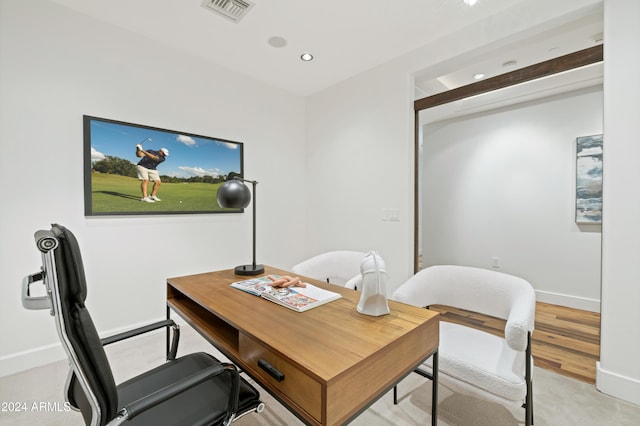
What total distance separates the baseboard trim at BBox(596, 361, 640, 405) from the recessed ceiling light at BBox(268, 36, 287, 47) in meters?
3.60

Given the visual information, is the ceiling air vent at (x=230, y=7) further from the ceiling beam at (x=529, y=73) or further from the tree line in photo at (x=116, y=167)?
the ceiling beam at (x=529, y=73)

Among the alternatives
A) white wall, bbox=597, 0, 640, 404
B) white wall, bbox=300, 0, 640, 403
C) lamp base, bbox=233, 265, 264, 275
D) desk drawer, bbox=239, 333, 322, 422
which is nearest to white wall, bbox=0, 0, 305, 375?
white wall, bbox=300, 0, 640, 403

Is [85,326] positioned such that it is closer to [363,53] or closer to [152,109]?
[152,109]

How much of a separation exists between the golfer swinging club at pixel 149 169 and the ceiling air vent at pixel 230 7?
1.34 metres

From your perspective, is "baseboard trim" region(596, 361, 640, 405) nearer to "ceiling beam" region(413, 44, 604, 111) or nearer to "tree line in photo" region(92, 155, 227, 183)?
"ceiling beam" region(413, 44, 604, 111)

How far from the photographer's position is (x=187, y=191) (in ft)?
9.78

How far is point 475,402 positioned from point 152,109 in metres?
3.55

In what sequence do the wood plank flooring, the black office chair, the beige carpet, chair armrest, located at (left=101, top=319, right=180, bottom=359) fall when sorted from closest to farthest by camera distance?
the black office chair, chair armrest, located at (left=101, top=319, right=180, bottom=359), the beige carpet, the wood plank flooring

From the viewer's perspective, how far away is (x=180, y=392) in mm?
881

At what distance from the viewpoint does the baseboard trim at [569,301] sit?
3.38m

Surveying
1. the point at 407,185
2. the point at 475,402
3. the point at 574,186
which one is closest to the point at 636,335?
the point at 475,402

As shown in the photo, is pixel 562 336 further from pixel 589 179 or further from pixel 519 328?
pixel 519 328

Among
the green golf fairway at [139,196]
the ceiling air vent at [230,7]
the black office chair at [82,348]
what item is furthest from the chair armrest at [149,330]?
the ceiling air vent at [230,7]

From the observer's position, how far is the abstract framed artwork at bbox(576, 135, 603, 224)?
130 inches
